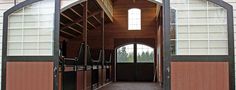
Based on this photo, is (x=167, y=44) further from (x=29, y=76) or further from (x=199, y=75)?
(x=29, y=76)

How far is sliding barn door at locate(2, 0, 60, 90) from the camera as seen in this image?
5547 mm

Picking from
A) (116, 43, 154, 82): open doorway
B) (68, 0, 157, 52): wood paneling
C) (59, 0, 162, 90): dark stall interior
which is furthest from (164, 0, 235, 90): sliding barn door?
(116, 43, 154, 82): open doorway

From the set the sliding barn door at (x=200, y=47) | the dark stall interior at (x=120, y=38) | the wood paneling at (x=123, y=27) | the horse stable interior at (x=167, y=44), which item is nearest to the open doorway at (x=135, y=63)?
the dark stall interior at (x=120, y=38)

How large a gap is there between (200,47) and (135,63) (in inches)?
459

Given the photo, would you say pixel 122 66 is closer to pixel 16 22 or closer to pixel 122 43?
pixel 122 43

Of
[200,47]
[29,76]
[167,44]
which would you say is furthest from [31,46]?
[200,47]

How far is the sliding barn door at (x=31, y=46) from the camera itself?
555cm

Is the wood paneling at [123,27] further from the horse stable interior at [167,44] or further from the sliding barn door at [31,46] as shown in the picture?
the sliding barn door at [31,46]

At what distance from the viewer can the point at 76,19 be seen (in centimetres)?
1384

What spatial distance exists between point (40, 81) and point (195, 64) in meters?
2.60

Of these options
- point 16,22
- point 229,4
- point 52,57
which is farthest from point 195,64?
point 16,22

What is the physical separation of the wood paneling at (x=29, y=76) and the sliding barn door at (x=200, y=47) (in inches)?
77.5

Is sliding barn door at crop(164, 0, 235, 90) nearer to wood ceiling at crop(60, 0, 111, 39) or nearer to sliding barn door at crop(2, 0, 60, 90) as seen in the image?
sliding barn door at crop(2, 0, 60, 90)

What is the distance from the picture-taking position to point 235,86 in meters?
5.20
